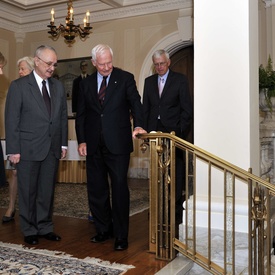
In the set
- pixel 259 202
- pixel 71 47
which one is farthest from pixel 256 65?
pixel 71 47

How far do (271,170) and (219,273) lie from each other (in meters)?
2.55

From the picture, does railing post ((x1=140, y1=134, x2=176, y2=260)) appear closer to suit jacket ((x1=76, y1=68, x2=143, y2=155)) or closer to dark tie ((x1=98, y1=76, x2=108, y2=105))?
suit jacket ((x1=76, y1=68, x2=143, y2=155))

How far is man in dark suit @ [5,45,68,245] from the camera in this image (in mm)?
3189

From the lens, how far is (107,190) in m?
3.32

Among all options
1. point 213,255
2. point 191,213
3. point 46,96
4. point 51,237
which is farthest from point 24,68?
point 213,255

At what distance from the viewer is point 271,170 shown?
15.8 ft

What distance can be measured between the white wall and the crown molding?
5.35m

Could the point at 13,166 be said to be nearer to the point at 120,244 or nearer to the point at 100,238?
the point at 100,238

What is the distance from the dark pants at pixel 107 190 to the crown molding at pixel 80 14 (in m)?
5.64

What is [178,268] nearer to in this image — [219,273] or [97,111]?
[219,273]

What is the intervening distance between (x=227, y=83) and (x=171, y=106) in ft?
3.61

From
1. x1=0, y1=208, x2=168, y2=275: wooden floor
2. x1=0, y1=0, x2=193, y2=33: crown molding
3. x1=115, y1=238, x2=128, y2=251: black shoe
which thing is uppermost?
x1=0, y1=0, x2=193, y2=33: crown molding

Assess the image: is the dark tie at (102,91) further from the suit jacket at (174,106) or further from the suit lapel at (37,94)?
the suit jacket at (174,106)

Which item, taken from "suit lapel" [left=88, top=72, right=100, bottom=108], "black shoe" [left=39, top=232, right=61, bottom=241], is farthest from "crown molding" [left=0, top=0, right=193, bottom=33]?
"black shoe" [left=39, top=232, right=61, bottom=241]
